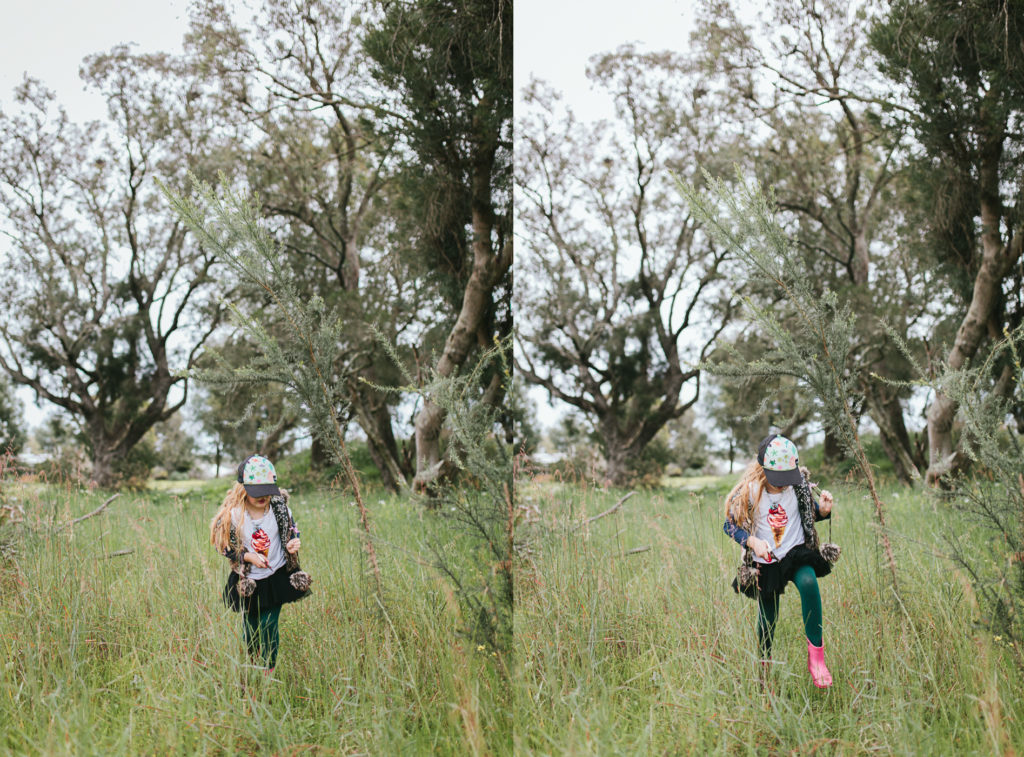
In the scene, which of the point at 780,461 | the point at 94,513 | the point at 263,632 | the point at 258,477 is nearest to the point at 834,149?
the point at 780,461

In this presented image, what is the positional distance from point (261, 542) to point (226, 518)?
16 centimetres

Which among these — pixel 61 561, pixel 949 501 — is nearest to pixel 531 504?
pixel 949 501

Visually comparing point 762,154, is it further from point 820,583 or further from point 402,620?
point 402,620

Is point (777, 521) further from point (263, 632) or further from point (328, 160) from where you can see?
point (328, 160)

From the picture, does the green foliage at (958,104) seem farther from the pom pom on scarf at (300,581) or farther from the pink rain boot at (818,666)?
the pom pom on scarf at (300,581)

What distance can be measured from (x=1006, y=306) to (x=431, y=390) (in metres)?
2.57

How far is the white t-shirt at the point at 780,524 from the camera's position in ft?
7.97

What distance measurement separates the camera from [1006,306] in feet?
9.81

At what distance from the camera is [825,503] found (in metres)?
2.43

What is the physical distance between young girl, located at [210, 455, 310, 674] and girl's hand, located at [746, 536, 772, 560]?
1611 millimetres

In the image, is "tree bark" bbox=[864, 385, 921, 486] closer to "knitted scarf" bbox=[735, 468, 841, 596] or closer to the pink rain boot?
"knitted scarf" bbox=[735, 468, 841, 596]

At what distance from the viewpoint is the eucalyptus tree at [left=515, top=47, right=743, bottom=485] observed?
3.32 m

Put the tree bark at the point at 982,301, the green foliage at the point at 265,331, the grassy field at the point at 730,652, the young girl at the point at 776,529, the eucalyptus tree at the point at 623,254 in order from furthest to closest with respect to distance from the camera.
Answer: the eucalyptus tree at the point at 623,254
the tree bark at the point at 982,301
the green foliage at the point at 265,331
the young girl at the point at 776,529
the grassy field at the point at 730,652

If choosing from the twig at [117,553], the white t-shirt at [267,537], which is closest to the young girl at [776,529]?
the white t-shirt at [267,537]
